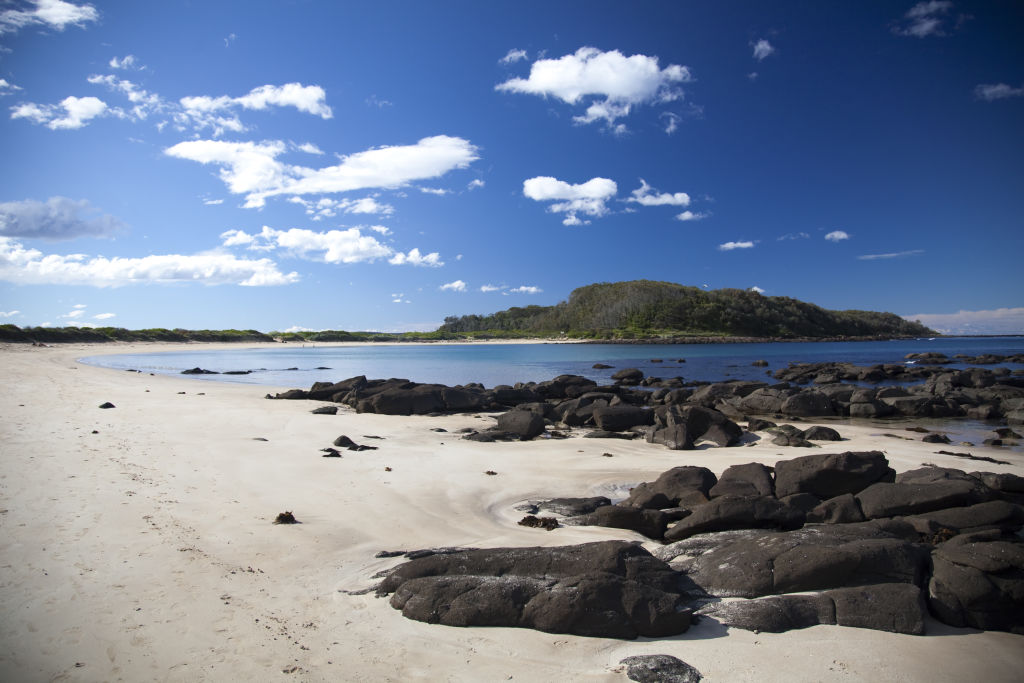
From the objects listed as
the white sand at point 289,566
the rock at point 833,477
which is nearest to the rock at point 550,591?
the white sand at point 289,566

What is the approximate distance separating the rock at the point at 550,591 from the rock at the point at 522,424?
10481 mm

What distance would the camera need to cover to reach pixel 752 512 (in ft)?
25.6

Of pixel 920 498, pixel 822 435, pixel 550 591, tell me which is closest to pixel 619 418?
pixel 822 435

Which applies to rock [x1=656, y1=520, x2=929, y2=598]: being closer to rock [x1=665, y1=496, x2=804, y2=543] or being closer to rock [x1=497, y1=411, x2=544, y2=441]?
rock [x1=665, y1=496, x2=804, y2=543]

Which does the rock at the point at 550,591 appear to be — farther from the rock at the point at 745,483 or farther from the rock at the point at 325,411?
the rock at the point at 325,411

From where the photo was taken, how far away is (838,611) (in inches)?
220

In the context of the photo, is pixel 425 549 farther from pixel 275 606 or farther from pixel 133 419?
pixel 133 419

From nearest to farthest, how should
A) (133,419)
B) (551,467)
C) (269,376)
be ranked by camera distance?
1. (551,467)
2. (133,419)
3. (269,376)

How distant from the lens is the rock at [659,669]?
4543 mm

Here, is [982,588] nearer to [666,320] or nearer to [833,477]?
[833,477]

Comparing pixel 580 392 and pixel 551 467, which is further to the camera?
pixel 580 392

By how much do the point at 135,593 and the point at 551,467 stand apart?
841cm

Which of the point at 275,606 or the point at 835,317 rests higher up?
the point at 835,317

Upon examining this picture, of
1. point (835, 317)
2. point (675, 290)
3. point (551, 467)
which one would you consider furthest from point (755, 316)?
point (551, 467)
